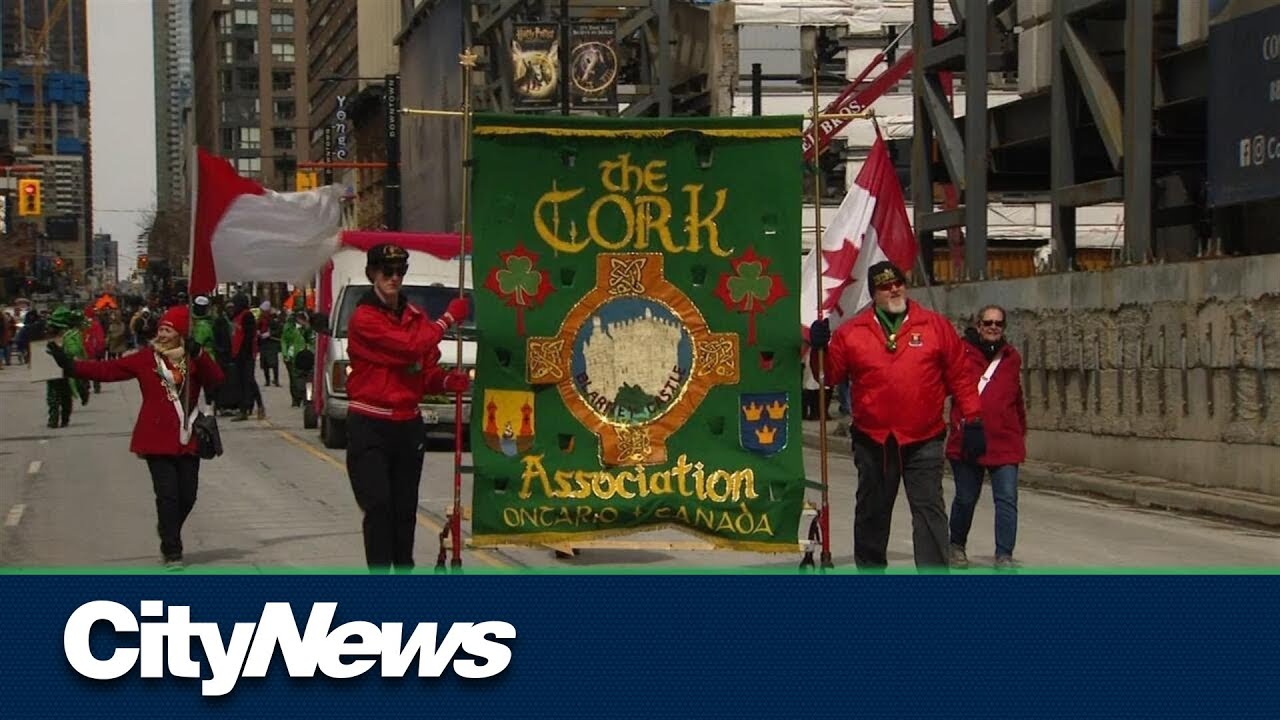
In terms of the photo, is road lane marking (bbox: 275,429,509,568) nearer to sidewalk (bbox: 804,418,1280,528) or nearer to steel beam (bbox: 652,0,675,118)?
sidewalk (bbox: 804,418,1280,528)

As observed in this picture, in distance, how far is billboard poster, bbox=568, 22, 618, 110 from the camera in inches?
2032

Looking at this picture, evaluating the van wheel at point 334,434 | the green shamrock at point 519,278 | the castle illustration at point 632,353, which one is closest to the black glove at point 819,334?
the castle illustration at point 632,353

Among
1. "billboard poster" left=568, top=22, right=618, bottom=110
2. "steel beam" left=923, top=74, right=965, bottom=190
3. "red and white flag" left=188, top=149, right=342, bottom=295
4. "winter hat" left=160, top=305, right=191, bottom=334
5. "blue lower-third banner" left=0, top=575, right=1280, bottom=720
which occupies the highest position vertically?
"billboard poster" left=568, top=22, right=618, bottom=110

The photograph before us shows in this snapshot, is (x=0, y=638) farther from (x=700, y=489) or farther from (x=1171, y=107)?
(x=1171, y=107)

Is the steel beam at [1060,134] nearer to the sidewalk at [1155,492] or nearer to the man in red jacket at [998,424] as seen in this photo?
the sidewalk at [1155,492]

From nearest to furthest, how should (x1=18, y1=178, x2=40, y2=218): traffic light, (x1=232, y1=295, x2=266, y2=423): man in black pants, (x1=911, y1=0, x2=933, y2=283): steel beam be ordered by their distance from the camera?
(x1=911, y1=0, x2=933, y2=283): steel beam → (x1=232, y1=295, x2=266, y2=423): man in black pants → (x1=18, y1=178, x2=40, y2=218): traffic light

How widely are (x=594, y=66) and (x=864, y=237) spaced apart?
35.7 m

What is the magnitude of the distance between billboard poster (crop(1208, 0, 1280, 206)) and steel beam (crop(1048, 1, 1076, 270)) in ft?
13.7

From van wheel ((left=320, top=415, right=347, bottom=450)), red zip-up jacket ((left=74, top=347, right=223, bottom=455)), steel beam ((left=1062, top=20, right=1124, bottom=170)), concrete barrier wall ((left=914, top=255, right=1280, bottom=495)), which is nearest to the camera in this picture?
red zip-up jacket ((left=74, top=347, right=223, bottom=455))

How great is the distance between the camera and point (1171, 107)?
2767 centimetres

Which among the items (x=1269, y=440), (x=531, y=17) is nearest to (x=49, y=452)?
(x=1269, y=440)

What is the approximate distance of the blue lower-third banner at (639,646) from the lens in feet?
19.0

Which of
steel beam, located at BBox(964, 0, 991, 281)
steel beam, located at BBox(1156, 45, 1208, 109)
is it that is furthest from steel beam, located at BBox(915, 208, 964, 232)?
steel beam, located at BBox(1156, 45, 1208, 109)

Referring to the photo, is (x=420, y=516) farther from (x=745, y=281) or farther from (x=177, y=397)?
(x=745, y=281)
